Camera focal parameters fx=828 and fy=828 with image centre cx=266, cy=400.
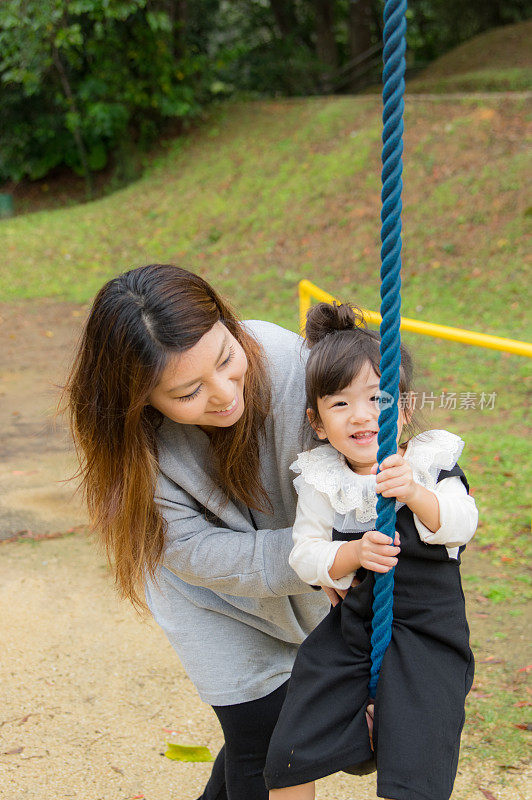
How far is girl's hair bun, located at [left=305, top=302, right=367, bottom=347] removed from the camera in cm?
161

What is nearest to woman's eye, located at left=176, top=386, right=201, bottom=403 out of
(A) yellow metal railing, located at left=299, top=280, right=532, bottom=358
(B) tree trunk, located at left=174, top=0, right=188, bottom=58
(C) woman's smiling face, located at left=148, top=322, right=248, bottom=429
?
(C) woman's smiling face, located at left=148, top=322, right=248, bottom=429

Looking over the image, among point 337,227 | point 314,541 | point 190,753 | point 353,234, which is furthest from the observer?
point 337,227

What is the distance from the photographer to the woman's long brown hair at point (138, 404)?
1534 millimetres

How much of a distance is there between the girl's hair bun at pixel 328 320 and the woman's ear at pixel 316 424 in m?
0.15

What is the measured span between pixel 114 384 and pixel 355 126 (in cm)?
1015

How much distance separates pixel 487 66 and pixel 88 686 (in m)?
11.9

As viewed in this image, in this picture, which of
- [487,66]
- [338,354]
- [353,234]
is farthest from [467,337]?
[487,66]

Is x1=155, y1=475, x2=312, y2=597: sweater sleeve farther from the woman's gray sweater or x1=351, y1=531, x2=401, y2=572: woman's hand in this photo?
x1=351, y1=531, x2=401, y2=572: woman's hand

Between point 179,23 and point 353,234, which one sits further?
point 179,23

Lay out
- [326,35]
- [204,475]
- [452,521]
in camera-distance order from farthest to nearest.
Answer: [326,35] → [204,475] → [452,521]

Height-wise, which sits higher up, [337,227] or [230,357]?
[230,357]

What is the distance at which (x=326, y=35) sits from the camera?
15.1 metres

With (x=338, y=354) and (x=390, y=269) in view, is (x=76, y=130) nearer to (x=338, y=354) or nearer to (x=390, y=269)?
(x=338, y=354)

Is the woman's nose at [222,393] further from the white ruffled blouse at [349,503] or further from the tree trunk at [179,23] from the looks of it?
the tree trunk at [179,23]
